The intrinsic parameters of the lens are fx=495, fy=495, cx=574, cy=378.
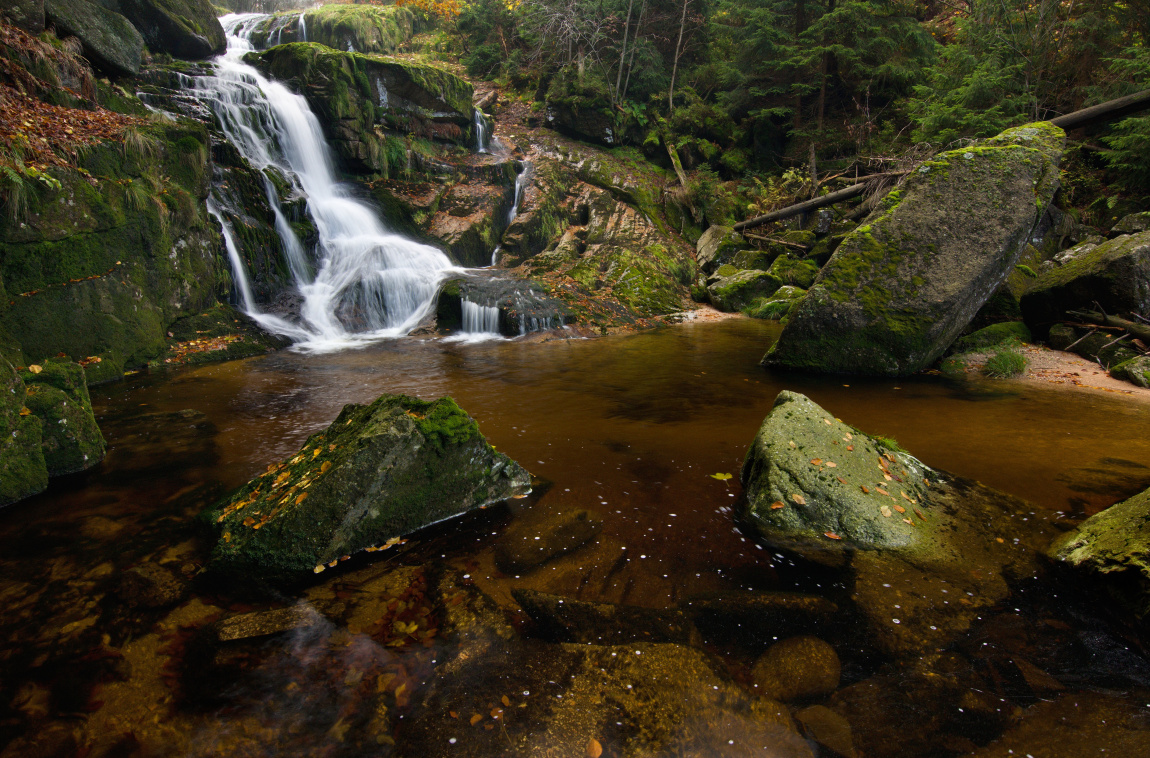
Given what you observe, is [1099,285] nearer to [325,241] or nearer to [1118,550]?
[1118,550]

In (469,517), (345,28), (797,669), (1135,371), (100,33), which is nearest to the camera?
(797,669)

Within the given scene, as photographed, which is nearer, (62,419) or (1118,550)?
(1118,550)

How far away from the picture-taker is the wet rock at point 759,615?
2.46 m

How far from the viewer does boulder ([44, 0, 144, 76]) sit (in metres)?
9.05

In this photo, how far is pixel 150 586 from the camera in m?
2.79

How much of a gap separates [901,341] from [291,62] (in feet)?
56.8

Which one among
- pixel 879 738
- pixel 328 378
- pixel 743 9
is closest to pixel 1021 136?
pixel 879 738

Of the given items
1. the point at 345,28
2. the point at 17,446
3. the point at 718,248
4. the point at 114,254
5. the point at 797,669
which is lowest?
the point at 797,669

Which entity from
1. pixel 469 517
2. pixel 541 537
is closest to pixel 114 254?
pixel 469 517

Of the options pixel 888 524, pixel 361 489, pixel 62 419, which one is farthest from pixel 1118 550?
pixel 62 419

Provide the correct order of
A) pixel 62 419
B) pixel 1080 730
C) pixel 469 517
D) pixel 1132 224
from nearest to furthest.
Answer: pixel 1080 730, pixel 469 517, pixel 62 419, pixel 1132 224

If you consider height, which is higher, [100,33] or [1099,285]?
[100,33]

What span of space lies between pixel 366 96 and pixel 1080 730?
19.0 metres

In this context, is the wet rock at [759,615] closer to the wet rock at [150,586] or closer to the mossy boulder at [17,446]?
the wet rock at [150,586]
